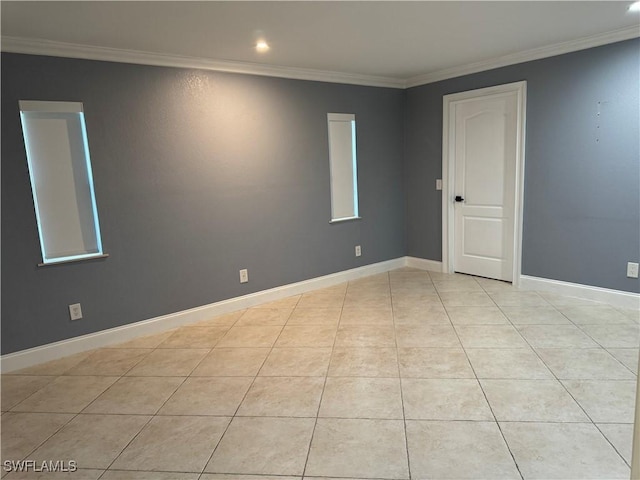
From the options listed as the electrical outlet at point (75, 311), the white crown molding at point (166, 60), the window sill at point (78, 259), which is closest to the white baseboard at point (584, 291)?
the white crown molding at point (166, 60)

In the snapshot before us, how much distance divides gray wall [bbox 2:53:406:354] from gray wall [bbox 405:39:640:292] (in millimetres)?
1777

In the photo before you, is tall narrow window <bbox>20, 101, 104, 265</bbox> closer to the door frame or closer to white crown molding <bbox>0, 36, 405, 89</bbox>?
white crown molding <bbox>0, 36, 405, 89</bbox>

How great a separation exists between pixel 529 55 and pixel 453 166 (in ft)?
4.46

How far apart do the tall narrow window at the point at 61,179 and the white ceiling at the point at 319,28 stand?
0.45 m

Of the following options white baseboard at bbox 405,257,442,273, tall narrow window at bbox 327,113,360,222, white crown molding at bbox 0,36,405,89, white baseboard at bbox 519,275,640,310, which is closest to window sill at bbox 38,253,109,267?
white crown molding at bbox 0,36,405,89

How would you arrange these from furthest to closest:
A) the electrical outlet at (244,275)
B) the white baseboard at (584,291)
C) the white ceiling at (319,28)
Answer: the electrical outlet at (244,275) < the white baseboard at (584,291) < the white ceiling at (319,28)

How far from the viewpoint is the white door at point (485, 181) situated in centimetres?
434

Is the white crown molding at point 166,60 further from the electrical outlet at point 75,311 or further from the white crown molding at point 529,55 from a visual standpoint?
the electrical outlet at point 75,311

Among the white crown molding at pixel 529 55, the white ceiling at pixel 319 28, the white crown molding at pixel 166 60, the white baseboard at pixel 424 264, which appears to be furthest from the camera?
the white baseboard at pixel 424 264

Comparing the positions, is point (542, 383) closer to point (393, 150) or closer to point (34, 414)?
point (34, 414)

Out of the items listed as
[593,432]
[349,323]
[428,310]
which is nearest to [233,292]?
[349,323]

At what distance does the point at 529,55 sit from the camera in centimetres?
Answer: 393

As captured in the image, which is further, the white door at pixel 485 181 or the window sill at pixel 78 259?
the white door at pixel 485 181

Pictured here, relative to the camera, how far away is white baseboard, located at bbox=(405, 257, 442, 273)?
521 centimetres
